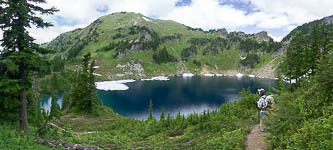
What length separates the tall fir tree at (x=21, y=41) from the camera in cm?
1364

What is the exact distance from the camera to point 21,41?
48.2 feet

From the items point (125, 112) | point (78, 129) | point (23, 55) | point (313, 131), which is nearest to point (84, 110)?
point (78, 129)

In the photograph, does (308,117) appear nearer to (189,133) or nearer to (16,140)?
(189,133)

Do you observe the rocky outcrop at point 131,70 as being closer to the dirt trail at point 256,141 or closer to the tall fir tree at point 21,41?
the tall fir tree at point 21,41

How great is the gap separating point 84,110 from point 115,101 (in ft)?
132

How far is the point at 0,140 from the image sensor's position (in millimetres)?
11836

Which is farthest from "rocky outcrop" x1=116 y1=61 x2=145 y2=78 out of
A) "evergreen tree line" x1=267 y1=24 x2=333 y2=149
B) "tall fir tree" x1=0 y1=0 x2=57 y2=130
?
"evergreen tree line" x1=267 y1=24 x2=333 y2=149

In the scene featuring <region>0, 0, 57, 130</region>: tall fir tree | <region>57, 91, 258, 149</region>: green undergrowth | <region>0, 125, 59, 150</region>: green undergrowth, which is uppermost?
<region>0, 0, 57, 130</region>: tall fir tree

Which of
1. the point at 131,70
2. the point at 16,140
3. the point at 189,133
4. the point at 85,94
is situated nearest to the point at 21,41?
the point at 16,140

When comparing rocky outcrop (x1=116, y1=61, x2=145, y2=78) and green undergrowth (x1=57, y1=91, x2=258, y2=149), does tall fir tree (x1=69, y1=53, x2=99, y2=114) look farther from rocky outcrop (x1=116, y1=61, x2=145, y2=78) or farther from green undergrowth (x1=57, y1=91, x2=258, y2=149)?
rocky outcrop (x1=116, y1=61, x2=145, y2=78)

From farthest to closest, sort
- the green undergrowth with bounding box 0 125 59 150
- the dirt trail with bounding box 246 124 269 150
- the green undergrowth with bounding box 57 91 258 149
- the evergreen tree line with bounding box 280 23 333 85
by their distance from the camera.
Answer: the evergreen tree line with bounding box 280 23 333 85 < the green undergrowth with bounding box 57 91 258 149 < the dirt trail with bounding box 246 124 269 150 < the green undergrowth with bounding box 0 125 59 150

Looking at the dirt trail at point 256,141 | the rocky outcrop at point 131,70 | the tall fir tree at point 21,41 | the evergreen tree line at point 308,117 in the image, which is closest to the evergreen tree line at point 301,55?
the dirt trail at point 256,141

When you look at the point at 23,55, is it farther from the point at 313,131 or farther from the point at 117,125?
the point at 117,125

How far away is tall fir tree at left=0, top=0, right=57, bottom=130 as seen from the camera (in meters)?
13.6
